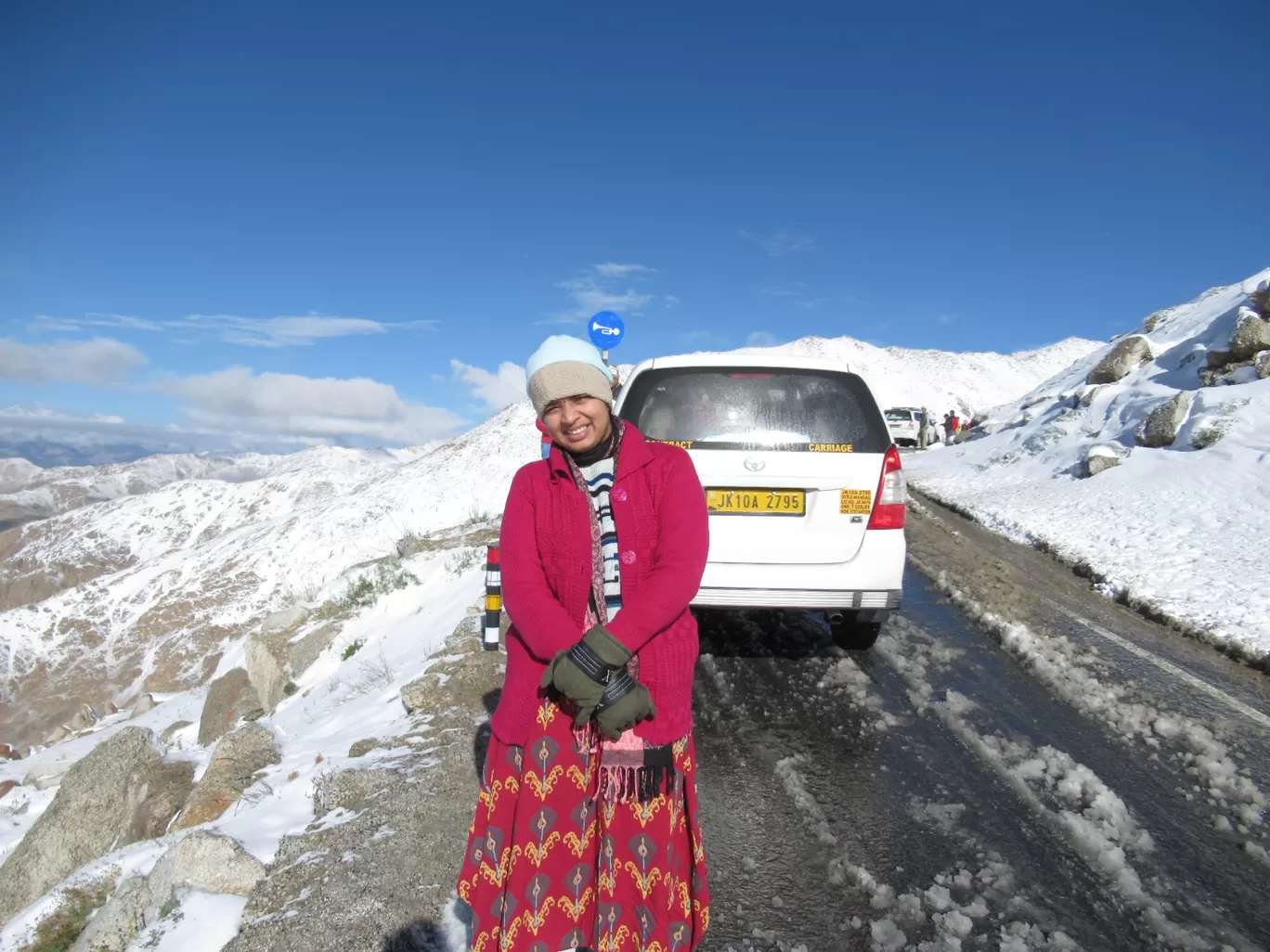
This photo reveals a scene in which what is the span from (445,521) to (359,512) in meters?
19.1

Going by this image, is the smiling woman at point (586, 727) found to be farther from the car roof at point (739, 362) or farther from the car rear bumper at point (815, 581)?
the car roof at point (739, 362)

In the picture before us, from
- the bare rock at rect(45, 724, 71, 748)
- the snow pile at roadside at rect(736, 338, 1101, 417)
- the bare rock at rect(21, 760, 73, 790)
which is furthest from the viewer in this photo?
the snow pile at roadside at rect(736, 338, 1101, 417)

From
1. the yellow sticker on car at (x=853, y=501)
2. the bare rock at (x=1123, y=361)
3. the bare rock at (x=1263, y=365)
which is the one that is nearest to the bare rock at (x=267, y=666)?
the yellow sticker on car at (x=853, y=501)

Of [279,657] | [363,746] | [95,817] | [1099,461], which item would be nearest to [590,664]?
[363,746]

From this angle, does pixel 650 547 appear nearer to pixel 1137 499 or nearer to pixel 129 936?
pixel 129 936

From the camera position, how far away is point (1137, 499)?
33.4ft

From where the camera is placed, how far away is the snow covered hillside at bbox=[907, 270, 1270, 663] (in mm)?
6879

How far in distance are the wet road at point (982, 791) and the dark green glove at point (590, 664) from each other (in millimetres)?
1321

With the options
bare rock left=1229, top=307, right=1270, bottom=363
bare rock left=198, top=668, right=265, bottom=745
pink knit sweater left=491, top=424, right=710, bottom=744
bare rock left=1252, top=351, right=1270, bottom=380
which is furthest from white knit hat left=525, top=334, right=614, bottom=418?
bare rock left=1229, top=307, right=1270, bottom=363

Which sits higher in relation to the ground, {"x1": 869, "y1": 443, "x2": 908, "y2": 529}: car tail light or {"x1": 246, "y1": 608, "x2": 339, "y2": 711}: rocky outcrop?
{"x1": 869, "y1": 443, "x2": 908, "y2": 529}: car tail light

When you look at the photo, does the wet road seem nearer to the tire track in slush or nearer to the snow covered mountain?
the tire track in slush

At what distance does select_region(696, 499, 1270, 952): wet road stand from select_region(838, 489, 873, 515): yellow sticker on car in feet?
3.83

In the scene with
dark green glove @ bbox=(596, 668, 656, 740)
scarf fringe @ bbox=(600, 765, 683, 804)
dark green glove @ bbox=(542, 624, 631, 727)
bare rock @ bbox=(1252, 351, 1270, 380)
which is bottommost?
scarf fringe @ bbox=(600, 765, 683, 804)

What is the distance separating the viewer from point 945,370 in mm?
67875
